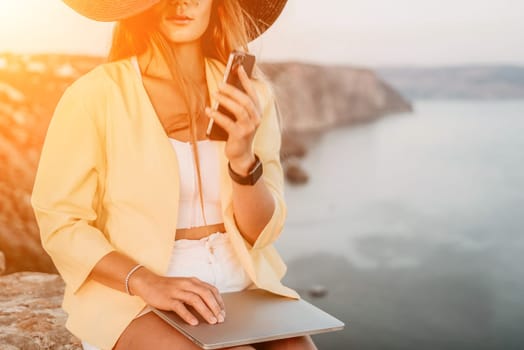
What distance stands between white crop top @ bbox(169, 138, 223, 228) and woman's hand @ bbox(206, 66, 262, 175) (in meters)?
0.13

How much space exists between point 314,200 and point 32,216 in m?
0.86

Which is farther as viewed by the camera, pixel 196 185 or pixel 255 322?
pixel 196 185

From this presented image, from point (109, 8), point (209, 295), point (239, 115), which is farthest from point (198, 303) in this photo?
point (109, 8)

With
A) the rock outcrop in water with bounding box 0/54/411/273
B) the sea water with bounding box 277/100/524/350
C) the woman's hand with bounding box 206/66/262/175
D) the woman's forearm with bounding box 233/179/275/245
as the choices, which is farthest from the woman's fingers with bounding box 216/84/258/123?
the sea water with bounding box 277/100/524/350

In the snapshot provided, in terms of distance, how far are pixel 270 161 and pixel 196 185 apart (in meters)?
0.16

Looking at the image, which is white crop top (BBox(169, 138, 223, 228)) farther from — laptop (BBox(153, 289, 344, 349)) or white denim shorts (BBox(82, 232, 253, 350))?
laptop (BBox(153, 289, 344, 349))

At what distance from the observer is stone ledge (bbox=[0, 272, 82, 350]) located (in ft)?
5.16

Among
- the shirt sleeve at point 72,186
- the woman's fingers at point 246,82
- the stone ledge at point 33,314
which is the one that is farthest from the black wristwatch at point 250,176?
the stone ledge at point 33,314

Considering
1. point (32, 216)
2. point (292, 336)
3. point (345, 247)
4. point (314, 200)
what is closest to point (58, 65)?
point (32, 216)

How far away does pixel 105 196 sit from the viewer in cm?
133

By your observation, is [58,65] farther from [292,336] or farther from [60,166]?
[292,336]

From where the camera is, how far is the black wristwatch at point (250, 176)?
4.21 feet

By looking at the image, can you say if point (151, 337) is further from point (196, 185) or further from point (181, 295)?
point (196, 185)

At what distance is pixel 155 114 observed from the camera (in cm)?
134
